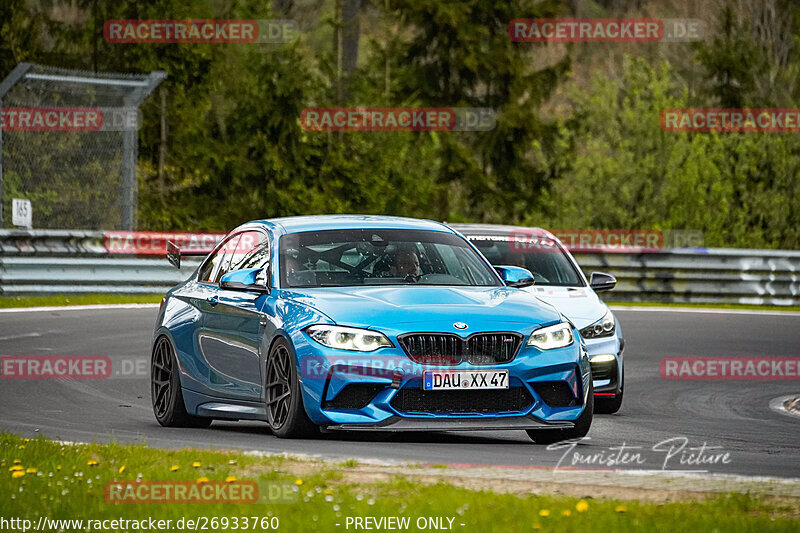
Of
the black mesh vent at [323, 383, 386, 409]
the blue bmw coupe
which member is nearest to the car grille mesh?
the blue bmw coupe

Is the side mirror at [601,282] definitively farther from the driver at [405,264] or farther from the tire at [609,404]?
the driver at [405,264]

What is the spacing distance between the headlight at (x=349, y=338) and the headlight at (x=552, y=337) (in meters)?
0.96

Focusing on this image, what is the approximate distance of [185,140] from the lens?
37.9 m

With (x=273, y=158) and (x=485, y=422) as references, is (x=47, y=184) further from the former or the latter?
(x=485, y=422)

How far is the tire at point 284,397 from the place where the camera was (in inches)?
400

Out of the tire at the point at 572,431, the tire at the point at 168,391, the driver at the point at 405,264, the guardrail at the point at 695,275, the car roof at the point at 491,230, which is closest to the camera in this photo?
the tire at the point at 572,431

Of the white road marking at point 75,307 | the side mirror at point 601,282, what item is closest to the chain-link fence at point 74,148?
the white road marking at point 75,307

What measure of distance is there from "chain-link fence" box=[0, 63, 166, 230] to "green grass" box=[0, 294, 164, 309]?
4.50ft

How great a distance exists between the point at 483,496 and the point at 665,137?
29.6 meters

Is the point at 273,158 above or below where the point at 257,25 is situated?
below

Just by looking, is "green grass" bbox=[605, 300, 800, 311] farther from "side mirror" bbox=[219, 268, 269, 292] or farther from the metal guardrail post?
"side mirror" bbox=[219, 268, 269, 292]

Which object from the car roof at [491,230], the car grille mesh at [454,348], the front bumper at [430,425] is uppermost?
the car roof at [491,230]

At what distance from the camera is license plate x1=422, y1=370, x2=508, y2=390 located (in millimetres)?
9938

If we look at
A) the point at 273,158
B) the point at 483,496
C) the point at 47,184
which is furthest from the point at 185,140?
the point at 483,496
